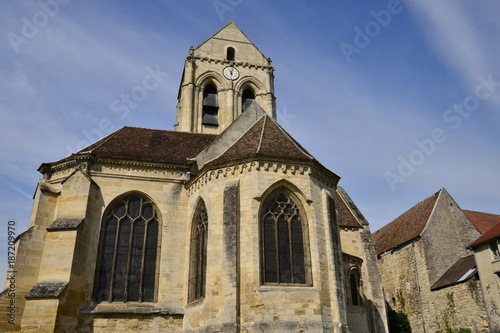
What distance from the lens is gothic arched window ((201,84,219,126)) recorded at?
24906mm

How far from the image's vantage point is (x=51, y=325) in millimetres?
11039

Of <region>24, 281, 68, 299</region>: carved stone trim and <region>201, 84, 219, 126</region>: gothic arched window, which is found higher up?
<region>201, 84, 219, 126</region>: gothic arched window

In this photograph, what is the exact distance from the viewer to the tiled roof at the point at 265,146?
42.3 feet

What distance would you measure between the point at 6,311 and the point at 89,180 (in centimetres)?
476

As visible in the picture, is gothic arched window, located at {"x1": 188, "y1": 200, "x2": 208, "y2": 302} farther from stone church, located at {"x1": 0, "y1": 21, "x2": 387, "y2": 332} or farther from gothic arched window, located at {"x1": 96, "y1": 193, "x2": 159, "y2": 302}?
gothic arched window, located at {"x1": 96, "y1": 193, "x2": 159, "y2": 302}

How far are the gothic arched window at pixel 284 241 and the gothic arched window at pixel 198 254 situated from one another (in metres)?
2.11

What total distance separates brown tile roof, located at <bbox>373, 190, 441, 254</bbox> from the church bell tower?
37.4ft

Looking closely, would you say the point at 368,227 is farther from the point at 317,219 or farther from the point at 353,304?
the point at 317,219

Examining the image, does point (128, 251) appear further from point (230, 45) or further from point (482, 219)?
point (482, 219)

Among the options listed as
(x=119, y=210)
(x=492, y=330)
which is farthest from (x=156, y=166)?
(x=492, y=330)

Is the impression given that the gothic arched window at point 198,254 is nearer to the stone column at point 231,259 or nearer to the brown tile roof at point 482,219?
the stone column at point 231,259

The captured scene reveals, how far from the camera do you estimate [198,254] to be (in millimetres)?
13422

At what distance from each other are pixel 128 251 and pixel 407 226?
19.6 meters

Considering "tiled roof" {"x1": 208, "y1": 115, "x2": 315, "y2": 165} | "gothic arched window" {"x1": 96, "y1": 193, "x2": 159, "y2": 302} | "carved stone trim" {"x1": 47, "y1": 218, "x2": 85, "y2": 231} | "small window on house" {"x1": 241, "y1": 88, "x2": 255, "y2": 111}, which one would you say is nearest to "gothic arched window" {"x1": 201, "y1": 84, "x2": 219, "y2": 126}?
"small window on house" {"x1": 241, "y1": 88, "x2": 255, "y2": 111}
